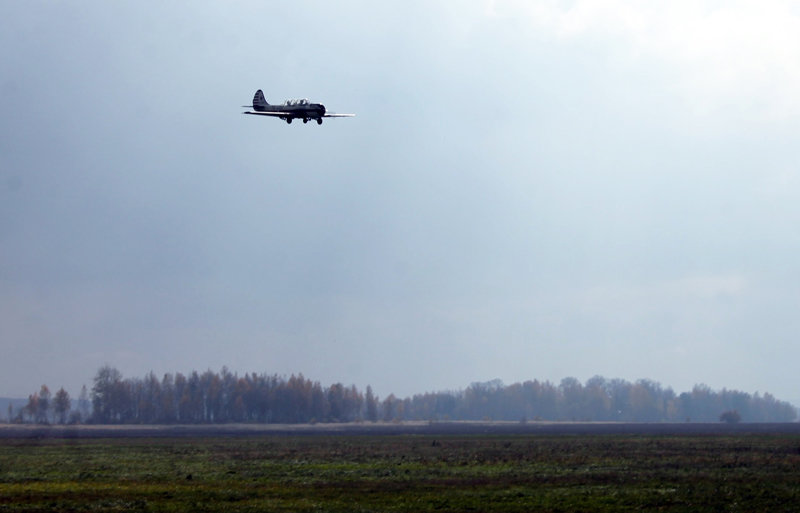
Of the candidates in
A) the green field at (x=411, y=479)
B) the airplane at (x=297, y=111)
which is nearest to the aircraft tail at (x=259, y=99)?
the airplane at (x=297, y=111)

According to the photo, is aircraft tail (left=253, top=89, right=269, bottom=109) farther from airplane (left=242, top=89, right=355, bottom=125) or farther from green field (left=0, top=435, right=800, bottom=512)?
green field (left=0, top=435, right=800, bottom=512)

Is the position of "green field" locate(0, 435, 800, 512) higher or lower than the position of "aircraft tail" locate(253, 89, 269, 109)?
lower

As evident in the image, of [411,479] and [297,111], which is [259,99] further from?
[411,479]

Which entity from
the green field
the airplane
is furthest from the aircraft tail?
the green field

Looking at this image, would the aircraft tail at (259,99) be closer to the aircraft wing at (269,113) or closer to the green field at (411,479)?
the aircraft wing at (269,113)

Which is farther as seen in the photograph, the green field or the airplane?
the airplane

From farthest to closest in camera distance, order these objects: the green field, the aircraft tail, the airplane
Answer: the aircraft tail
the airplane
the green field

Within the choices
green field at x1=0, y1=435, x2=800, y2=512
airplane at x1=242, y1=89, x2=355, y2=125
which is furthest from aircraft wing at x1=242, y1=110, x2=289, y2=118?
green field at x1=0, y1=435, x2=800, y2=512

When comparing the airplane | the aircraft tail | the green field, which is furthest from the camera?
the aircraft tail

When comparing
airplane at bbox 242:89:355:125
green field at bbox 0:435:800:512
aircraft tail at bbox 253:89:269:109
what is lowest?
green field at bbox 0:435:800:512

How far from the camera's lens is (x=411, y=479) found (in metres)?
48.7

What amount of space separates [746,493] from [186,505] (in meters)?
24.6

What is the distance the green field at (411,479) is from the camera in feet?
125

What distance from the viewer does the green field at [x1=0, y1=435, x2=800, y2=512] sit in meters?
38.2
